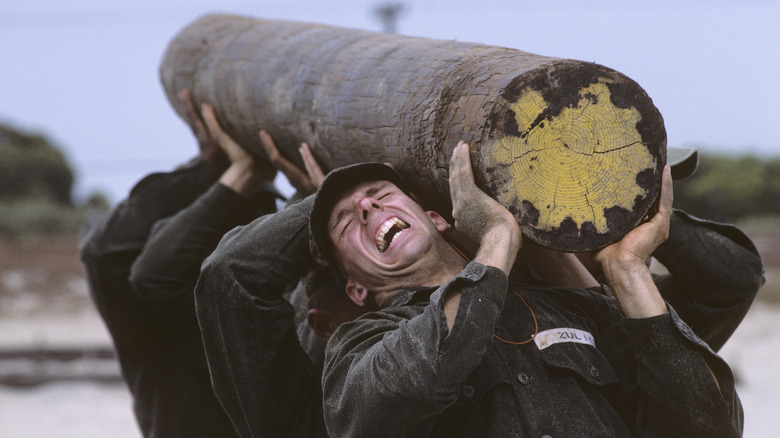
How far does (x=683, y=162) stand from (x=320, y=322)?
122 cm

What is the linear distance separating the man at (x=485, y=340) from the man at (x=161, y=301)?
4.07 feet

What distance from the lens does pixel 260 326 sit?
2615 mm

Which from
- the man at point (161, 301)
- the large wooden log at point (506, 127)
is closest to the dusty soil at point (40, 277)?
the man at point (161, 301)

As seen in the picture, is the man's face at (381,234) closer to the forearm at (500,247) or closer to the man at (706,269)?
the forearm at (500,247)

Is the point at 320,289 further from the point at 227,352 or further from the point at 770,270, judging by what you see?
the point at 770,270

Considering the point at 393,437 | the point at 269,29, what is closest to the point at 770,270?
the point at 269,29

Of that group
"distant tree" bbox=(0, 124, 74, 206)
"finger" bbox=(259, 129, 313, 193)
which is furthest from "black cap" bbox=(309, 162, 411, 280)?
"distant tree" bbox=(0, 124, 74, 206)

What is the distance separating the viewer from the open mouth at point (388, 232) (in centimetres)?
250

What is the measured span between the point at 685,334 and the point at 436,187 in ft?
2.32

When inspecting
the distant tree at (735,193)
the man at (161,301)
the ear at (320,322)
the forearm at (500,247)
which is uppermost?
the forearm at (500,247)

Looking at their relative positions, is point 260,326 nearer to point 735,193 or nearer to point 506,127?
point 506,127

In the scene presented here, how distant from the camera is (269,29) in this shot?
362 cm

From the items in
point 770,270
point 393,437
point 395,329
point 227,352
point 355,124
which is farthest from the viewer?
point 770,270

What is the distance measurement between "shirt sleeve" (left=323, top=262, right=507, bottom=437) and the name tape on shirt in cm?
26
